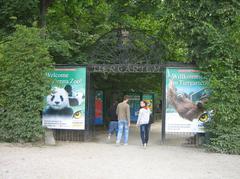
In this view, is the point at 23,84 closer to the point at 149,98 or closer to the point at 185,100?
the point at 185,100

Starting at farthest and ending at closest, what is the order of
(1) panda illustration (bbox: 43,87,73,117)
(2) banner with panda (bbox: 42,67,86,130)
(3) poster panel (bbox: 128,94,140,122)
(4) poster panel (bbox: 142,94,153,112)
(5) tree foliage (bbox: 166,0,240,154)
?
(4) poster panel (bbox: 142,94,153,112) < (3) poster panel (bbox: 128,94,140,122) < (1) panda illustration (bbox: 43,87,73,117) < (2) banner with panda (bbox: 42,67,86,130) < (5) tree foliage (bbox: 166,0,240,154)

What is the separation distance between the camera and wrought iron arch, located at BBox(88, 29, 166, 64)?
16438mm

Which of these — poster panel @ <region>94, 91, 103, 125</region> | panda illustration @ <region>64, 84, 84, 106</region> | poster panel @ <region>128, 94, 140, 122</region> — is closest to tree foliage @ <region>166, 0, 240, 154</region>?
panda illustration @ <region>64, 84, 84, 106</region>

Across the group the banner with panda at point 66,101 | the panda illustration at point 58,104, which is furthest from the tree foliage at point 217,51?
the panda illustration at point 58,104

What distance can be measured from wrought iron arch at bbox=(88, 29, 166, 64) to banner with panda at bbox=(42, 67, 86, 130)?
95 centimetres

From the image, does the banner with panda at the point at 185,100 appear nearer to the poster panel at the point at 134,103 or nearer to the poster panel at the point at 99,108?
the poster panel at the point at 99,108

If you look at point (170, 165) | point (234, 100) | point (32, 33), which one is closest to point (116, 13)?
point (32, 33)

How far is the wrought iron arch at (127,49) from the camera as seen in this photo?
647 inches

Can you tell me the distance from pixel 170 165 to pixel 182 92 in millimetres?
4796

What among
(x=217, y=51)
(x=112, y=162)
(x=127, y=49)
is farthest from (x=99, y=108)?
(x=112, y=162)

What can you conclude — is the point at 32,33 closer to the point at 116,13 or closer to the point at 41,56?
the point at 41,56

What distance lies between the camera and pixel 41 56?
610 inches

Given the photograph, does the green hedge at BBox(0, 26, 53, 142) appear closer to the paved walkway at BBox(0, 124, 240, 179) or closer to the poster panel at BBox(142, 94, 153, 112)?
the paved walkway at BBox(0, 124, 240, 179)

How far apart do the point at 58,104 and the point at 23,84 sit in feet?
6.51
